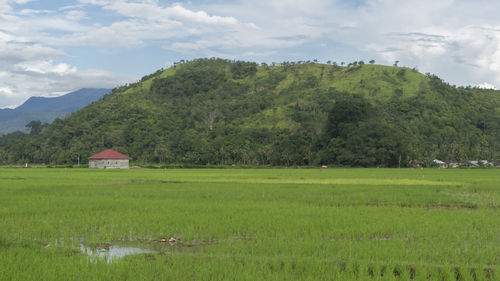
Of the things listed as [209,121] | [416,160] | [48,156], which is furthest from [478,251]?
[209,121]

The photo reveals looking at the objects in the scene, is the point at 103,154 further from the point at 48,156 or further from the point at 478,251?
the point at 478,251

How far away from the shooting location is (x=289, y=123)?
347ft

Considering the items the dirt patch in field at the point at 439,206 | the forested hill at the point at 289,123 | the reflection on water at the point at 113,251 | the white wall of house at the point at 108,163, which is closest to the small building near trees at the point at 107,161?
the white wall of house at the point at 108,163

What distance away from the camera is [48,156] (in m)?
99.6

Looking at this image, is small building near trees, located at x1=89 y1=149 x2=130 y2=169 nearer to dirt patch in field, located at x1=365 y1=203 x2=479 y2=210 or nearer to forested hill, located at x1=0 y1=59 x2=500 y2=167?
forested hill, located at x1=0 y1=59 x2=500 y2=167

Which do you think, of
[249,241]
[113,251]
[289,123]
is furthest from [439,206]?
[289,123]

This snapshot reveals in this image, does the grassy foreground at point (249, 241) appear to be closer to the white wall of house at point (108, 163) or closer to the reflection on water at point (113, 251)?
the reflection on water at point (113, 251)

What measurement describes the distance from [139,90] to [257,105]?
4767cm

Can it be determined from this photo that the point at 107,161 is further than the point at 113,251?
Yes

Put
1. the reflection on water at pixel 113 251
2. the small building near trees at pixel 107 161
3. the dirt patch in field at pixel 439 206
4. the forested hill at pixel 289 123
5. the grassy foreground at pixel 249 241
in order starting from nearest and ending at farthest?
the grassy foreground at pixel 249 241
the reflection on water at pixel 113 251
the dirt patch in field at pixel 439 206
the forested hill at pixel 289 123
the small building near trees at pixel 107 161

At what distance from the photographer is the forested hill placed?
80.6 meters

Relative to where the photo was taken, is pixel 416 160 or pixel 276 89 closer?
pixel 416 160

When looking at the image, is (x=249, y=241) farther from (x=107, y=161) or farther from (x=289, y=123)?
Answer: (x=289, y=123)

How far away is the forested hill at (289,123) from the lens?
80.6m
